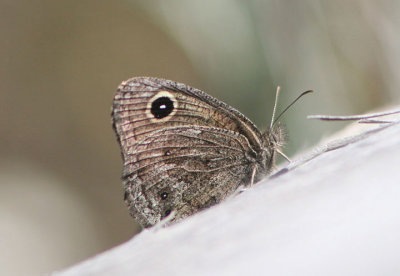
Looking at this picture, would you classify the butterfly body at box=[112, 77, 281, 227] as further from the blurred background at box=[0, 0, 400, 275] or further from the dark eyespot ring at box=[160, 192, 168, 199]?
the blurred background at box=[0, 0, 400, 275]

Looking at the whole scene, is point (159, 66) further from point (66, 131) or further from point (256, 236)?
point (256, 236)

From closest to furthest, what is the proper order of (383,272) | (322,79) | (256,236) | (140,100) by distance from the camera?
(383,272)
(256,236)
(140,100)
(322,79)

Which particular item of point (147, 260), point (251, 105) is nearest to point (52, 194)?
point (251, 105)

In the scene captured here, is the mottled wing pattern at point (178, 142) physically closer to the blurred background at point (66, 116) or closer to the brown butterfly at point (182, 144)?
the brown butterfly at point (182, 144)

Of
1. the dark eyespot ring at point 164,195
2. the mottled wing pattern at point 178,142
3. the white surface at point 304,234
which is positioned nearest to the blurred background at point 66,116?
the mottled wing pattern at point 178,142

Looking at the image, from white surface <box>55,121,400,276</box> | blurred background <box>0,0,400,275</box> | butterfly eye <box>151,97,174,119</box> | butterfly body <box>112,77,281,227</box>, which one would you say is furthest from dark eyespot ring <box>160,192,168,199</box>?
blurred background <box>0,0,400,275</box>

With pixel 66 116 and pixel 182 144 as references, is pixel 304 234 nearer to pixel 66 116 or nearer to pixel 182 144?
pixel 182 144

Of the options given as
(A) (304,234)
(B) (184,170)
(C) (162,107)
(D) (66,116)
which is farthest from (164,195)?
(D) (66,116)
